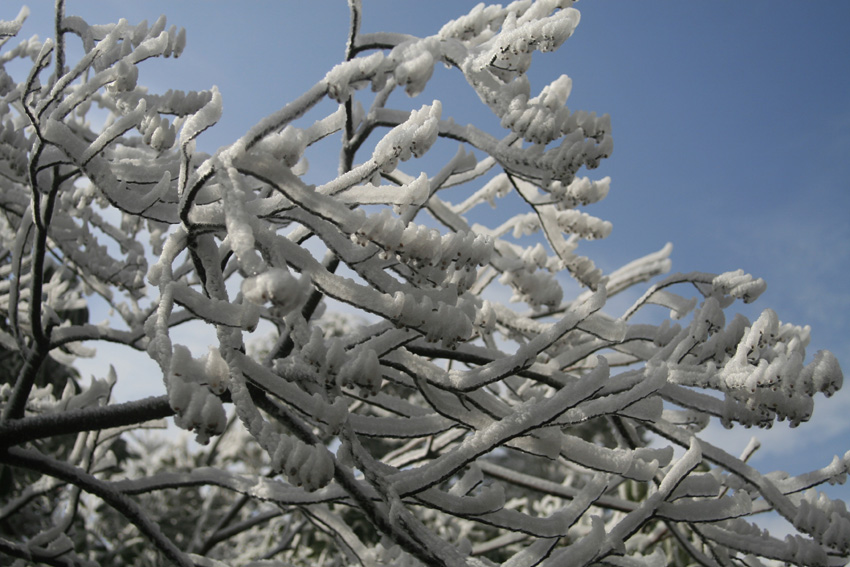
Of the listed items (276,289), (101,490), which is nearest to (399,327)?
(276,289)

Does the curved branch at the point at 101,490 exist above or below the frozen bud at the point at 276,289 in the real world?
above

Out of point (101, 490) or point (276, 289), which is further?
point (101, 490)

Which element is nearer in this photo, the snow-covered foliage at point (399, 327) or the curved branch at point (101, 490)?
the snow-covered foliage at point (399, 327)

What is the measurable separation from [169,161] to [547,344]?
1.20 metres

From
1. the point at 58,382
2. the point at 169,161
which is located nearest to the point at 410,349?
the point at 169,161

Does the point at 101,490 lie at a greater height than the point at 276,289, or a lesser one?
greater

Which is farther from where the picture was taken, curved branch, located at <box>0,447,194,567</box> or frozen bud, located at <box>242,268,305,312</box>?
curved branch, located at <box>0,447,194,567</box>

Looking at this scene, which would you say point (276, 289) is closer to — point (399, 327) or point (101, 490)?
point (399, 327)

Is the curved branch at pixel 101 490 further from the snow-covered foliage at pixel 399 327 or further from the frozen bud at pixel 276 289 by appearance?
the frozen bud at pixel 276 289

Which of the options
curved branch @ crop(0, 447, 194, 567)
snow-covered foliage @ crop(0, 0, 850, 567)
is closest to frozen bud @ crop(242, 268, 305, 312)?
snow-covered foliage @ crop(0, 0, 850, 567)

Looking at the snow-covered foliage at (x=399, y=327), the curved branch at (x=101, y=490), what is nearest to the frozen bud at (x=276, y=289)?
the snow-covered foliage at (x=399, y=327)

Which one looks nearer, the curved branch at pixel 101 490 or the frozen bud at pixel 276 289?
the frozen bud at pixel 276 289

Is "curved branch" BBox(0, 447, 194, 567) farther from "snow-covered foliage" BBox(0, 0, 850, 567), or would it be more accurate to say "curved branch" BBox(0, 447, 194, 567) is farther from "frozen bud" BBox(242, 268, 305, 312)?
"frozen bud" BBox(242, 268, 305, 312)

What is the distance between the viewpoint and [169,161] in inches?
80.7
